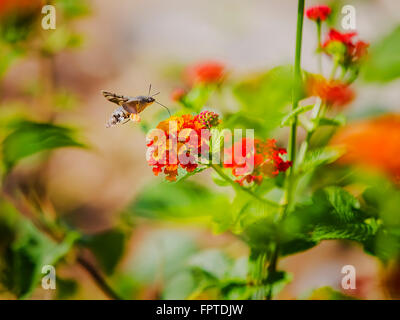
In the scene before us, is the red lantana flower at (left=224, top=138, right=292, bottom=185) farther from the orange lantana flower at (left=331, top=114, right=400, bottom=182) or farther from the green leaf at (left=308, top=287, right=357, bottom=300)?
the green leaf at (left=308, top=287, right=357, bottom=300)

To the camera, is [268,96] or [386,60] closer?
[386,60]

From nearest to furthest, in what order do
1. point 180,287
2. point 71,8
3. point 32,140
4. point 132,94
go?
point 32,140 → point 180,287 → point 71,8 → point 132,94

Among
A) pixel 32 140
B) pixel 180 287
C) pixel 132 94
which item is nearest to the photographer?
pixel 32 140

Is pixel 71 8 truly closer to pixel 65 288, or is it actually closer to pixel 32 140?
pixel 32 140

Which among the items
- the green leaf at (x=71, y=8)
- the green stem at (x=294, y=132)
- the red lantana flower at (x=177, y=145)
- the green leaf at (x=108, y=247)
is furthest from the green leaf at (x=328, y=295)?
the green leaf at (x=71, y=8)

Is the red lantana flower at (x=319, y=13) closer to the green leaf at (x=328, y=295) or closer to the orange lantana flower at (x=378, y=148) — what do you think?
the orange lantana flower at (x=378, y=148)

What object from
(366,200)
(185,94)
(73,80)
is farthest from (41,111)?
(366,200)

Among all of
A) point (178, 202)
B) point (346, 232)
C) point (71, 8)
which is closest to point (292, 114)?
point (346, 232)

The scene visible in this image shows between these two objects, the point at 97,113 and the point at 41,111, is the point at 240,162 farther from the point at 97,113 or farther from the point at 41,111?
the point at 97,113
